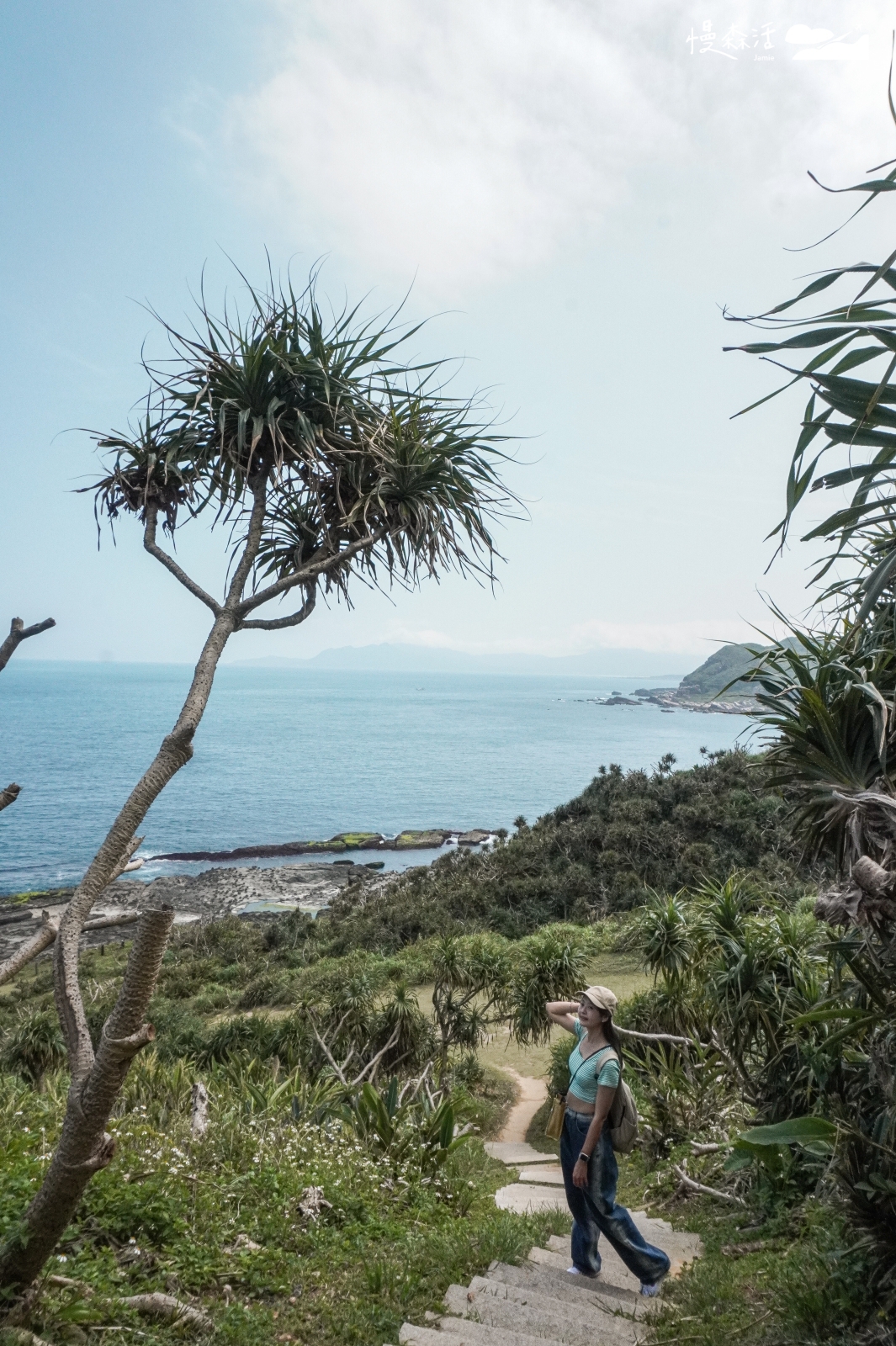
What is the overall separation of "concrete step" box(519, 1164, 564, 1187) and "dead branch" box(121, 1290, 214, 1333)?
15.2ft

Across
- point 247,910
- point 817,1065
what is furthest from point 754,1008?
point 247,910

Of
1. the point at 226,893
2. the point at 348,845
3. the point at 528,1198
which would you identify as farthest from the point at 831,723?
the point at 348,845

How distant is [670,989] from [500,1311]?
199 inches

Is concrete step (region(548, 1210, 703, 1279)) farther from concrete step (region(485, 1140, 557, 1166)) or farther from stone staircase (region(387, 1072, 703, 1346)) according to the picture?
concrete step (region(485, 1140, 557, 1166))

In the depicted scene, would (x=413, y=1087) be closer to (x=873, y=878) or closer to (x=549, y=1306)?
(x=549, y=1306)

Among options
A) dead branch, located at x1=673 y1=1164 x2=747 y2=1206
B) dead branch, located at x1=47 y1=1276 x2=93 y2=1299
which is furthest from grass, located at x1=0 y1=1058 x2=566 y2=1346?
dead branch, located at x1=673 y1=1164 x2=747 y2=1206

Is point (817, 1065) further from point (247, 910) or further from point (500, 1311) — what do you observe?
point (247, 910)

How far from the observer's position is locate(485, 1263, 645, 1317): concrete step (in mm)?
3807

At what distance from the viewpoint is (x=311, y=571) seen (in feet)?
11.8

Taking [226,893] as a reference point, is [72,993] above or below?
above

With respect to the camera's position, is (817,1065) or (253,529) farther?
(817,1065)

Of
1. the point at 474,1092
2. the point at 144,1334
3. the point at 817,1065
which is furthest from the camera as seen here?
the point at 474,1092

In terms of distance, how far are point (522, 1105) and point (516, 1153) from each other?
2.56 metres

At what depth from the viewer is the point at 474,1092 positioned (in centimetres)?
1195
